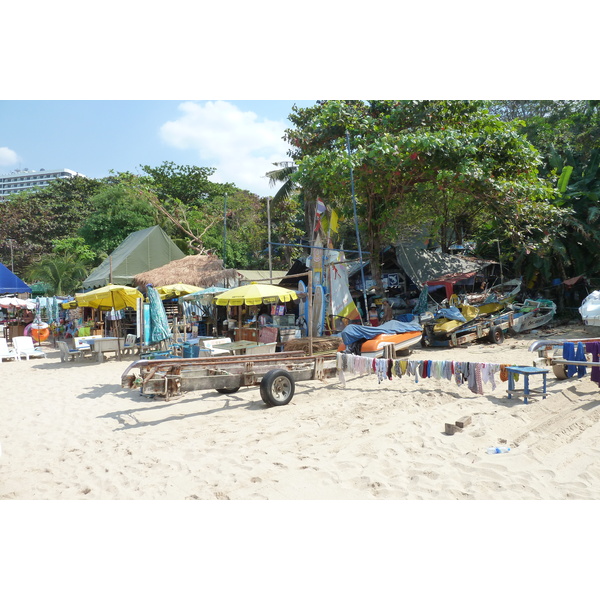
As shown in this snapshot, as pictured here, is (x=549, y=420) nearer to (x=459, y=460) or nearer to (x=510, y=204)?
(x=459, y=460)

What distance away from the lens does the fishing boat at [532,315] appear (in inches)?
580

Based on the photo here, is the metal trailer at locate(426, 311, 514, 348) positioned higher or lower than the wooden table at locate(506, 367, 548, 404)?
higher

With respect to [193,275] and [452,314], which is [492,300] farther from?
[193,275]

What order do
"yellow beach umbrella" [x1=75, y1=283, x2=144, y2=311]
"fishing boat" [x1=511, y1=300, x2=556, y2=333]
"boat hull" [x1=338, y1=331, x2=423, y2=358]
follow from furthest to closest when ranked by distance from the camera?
"fishing boat" [x1=511, y1=300, x2=556, y2=333] < "yellow beach umbrella" [x1=75, y1=283, x2=144, y2=311] < "boat hull" [x1=338, y1=331, x2=423, y2=358]

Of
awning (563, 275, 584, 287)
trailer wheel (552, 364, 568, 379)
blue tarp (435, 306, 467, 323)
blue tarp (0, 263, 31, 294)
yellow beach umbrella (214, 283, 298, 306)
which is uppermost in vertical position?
blue tarp (0, 263, 31, 294)

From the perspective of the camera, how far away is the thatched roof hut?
1972cm

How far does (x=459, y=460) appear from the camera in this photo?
5.08 meters

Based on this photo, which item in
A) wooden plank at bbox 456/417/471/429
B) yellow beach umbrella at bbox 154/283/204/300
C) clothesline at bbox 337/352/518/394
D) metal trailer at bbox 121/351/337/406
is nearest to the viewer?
wooden plank at bbox 456/417/471/429

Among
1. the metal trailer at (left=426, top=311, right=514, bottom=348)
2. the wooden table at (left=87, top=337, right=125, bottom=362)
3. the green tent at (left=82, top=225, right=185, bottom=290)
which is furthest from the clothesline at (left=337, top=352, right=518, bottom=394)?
the green tent at (left=82, top=225, right=185, bottom=290)

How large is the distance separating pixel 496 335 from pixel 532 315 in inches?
82.2

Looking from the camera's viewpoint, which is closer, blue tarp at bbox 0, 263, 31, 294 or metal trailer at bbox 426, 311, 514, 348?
metal trailer at bbox 426, 311, 514, 348

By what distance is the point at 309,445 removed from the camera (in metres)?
5.80

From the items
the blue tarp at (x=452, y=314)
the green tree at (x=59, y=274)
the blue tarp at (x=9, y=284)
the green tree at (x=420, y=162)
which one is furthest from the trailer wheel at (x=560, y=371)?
the green tree at (x=59, y=274)

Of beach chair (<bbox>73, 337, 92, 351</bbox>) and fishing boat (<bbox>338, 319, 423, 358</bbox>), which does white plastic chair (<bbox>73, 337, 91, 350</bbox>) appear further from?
fishing boat (<bbox>338, 319, 423, 358</bbox>)
